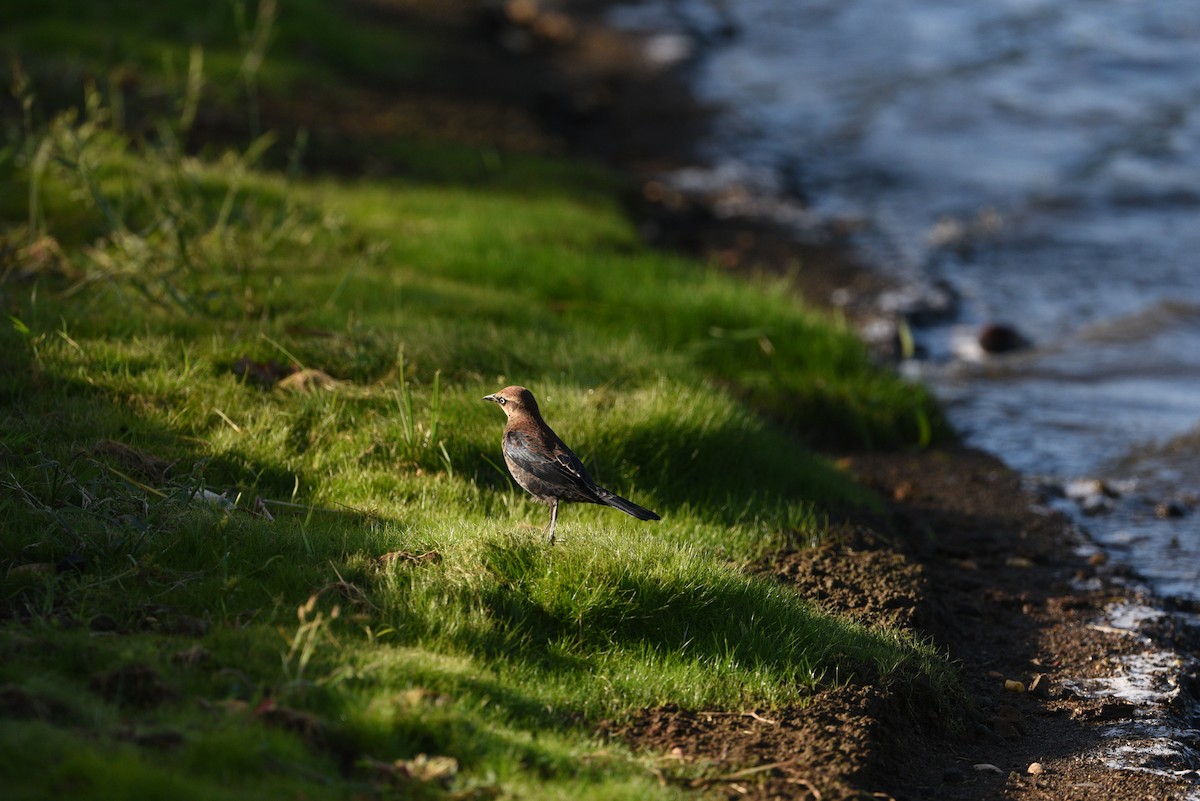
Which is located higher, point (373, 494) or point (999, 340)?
point (373, 494)

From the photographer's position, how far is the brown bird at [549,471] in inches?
187

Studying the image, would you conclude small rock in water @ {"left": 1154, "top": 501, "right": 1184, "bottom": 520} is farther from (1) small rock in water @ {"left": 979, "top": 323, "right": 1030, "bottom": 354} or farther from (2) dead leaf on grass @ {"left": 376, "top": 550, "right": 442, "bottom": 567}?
(2) dead leaf on grass @ {"left": 376, "top": 550, "right": 442, "bottom": 567}

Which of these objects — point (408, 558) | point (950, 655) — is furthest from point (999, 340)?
point (408, 558)

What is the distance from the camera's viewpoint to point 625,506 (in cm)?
468

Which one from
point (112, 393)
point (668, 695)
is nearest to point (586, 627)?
point (668, 695)

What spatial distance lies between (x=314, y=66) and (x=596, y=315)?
760 cm

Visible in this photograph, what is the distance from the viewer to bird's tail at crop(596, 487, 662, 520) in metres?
Answer: 4.61

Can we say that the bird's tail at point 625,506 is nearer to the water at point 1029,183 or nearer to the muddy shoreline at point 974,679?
the muddy shoreline at point 974,679

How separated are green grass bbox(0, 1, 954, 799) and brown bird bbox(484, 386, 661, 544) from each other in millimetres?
170

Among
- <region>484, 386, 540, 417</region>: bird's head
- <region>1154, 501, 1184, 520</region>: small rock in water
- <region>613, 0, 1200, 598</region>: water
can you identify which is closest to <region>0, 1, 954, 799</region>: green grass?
<region>484, 386, 540, 417</region>: bird's head

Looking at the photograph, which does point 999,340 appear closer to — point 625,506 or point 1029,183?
point 1029,183

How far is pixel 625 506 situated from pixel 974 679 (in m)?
1.64

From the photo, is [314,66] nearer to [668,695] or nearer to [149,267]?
[149,267]

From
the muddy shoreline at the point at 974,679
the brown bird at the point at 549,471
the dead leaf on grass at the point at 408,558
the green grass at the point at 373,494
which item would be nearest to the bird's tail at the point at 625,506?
the brown bird at the point at 549,471
